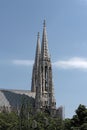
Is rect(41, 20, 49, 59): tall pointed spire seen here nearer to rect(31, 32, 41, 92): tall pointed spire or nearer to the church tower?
the church tower

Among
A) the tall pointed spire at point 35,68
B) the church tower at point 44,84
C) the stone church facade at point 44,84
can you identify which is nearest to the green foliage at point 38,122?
the stone church facade at point 44,84

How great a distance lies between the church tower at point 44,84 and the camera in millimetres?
126062

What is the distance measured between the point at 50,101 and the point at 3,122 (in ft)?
124

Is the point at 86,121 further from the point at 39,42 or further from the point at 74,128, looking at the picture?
the point at 39,42

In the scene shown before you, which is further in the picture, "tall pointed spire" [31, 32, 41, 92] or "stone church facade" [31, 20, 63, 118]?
"tall pointed spire" [31, 32, 41, 92]

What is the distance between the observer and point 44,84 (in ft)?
422

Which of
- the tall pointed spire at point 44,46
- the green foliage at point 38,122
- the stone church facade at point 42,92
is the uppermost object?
the tall pointed spire at point 44,46

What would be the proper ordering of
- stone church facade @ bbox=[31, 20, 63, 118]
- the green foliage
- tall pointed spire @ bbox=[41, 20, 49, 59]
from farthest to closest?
tall pointed spire @ bbox=[41, 20, 49, 59]
stone church facade @ bbox=[31, 20, 63, 118]
the green foliage

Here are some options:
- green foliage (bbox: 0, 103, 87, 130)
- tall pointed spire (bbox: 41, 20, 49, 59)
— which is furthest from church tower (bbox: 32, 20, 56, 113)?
green foliage (bbox: 0, 103, 87, 130)

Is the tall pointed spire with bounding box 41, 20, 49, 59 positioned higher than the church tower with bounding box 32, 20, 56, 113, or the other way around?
the tall pointed spire with bounding box 41, 20, 49, 59

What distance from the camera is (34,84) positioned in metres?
138

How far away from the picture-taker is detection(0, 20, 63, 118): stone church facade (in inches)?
4957

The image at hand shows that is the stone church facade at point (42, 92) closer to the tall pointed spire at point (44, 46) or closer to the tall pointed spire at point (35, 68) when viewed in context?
the tall pointed spire at point (44, 46)

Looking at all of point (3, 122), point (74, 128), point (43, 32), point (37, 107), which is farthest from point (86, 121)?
point (43, 32)
